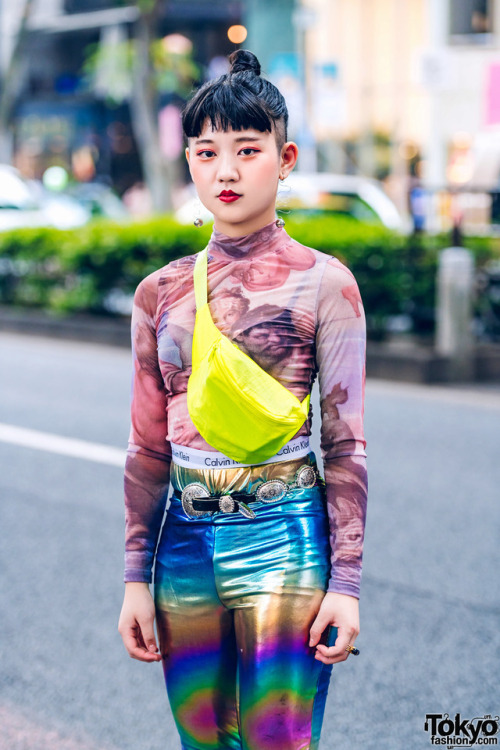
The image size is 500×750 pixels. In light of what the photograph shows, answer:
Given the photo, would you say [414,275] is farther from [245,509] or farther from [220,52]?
[220,52]

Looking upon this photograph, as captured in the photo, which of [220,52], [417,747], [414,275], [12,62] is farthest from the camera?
[220,52]

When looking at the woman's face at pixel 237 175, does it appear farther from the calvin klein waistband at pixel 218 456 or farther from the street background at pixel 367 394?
the calvin klein waistband at pixel 218 456

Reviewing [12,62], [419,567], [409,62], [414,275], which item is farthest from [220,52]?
[419,567]

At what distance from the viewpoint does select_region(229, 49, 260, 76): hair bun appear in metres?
2.18

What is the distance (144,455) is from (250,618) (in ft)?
1.35

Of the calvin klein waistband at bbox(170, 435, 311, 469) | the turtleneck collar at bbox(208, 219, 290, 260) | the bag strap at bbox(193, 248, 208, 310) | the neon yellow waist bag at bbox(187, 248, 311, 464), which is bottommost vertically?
the calvin klein waistband at bbox(170, 435, 311, 469)

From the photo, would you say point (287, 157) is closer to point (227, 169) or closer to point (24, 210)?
point (227, 169)

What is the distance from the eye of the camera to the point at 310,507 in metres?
2.12

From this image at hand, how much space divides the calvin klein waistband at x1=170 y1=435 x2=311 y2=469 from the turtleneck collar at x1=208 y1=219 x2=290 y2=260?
37 cm

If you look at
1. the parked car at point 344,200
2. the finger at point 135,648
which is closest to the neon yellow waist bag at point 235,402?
the finger at point 135,648

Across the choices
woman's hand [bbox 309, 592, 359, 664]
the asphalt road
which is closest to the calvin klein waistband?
woman's hand [bbox 309, 592, 359, 664]

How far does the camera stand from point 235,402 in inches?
78.5

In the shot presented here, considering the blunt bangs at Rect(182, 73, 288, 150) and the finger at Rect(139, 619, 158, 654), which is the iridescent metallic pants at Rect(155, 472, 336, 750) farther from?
the blunt bangs at Rect(182, 73, 288, 150)

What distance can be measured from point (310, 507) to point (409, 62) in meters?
29.9
